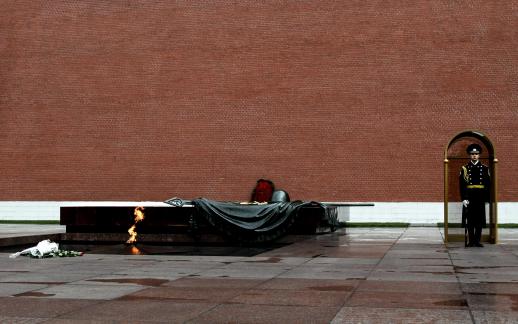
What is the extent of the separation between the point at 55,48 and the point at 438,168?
48.4 feet

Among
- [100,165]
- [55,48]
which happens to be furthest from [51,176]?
[55,48]

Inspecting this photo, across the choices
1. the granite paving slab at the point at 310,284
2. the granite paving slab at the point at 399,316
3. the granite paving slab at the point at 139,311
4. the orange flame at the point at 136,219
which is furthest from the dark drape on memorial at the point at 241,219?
the granite paving slab at the point at 399,316

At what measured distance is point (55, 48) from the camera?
25.1 metres

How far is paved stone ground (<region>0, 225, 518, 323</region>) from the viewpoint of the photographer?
17.6ft

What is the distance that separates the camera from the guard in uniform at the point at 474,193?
12.7m

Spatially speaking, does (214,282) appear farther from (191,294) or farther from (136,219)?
(136,219)

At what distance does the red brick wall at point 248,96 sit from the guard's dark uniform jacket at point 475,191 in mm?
9333

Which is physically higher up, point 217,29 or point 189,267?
point 217,29

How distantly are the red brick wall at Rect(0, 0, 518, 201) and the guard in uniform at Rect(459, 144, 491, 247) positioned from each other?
9.33m

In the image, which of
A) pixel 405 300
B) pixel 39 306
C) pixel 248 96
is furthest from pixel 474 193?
pixel 248 96

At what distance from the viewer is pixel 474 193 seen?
1279cm

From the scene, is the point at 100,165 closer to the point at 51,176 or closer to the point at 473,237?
the point at 51,176

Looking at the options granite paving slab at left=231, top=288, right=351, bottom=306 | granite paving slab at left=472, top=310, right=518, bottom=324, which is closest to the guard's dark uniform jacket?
granite paving slab at left=231, top=288, right=351, bottom=306

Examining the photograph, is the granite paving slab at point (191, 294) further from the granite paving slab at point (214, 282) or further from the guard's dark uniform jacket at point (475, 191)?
the guard's dark uniform jacket at point (475, 191)
